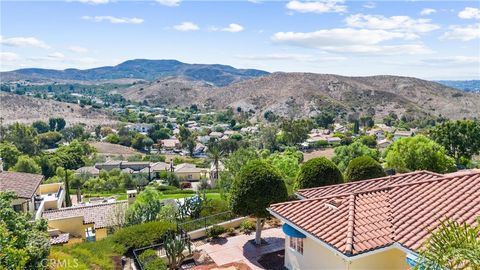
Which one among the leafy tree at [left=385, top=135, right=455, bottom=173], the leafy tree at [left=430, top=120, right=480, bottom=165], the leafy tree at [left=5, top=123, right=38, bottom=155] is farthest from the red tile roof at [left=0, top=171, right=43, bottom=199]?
the leafy tree at [left=5, top=123, right=38, bottom=155]

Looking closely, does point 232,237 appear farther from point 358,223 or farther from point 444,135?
point 444,135

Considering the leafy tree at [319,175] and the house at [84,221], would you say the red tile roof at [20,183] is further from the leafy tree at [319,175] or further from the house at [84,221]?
the leafy tree at [319,175]

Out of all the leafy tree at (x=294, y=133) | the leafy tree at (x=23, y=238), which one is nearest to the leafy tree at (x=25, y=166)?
the leafy tree at (x=23, y=238)

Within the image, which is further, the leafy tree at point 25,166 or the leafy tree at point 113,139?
the leafy tree at point 113,139

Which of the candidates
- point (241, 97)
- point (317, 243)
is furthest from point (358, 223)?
point (241, 97)

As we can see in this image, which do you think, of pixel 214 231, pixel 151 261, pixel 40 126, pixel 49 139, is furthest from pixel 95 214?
pixel 40 126

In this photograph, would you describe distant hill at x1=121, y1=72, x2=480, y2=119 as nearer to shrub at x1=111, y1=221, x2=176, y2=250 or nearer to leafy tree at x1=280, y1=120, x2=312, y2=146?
leafy tree at x1=280, y1=120, x2=312, y2=146
